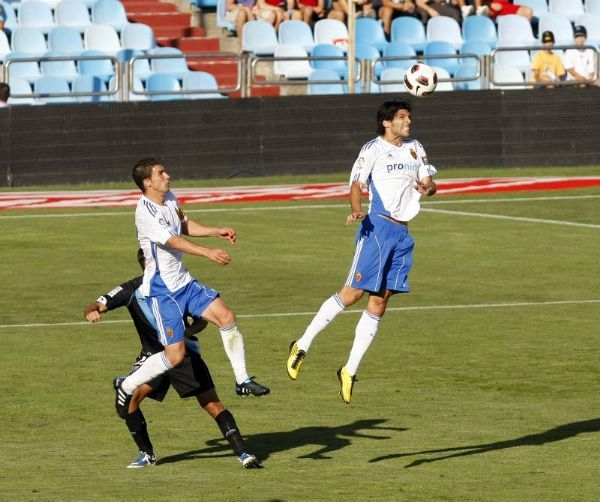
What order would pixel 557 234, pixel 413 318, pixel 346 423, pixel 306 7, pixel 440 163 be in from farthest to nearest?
pixel 306 7 < pixel 440 163 < pixel 557 234 < pixel 413 318 < pixel 346 423

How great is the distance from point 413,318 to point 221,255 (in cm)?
709

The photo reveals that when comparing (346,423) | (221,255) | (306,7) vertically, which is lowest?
(346,423)

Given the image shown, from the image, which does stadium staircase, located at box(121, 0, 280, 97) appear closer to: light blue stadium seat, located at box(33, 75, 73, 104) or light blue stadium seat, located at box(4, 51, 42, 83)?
light blue stadium seat, located at box(4, 51, 42, 83)

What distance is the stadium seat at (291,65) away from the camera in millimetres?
31500

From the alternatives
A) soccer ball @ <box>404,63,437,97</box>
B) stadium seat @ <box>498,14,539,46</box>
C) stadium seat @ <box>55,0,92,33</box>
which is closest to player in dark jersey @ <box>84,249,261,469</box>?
soccer ball @ <box>404,63,437,97</box>

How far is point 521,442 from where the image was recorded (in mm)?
11336

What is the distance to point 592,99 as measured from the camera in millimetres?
30953

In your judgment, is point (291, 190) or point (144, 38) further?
point (144, 38)

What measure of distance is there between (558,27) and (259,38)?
719cm

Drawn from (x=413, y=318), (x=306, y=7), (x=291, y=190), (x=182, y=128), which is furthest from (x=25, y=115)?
(x=413, y=318)

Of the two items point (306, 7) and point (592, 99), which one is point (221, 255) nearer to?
point (592, 99)

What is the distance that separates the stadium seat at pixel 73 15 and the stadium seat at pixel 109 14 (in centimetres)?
20

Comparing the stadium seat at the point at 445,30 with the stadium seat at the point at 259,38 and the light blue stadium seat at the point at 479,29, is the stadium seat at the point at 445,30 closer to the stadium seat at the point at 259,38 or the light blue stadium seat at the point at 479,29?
the light blue stadium seat at the point at 479,29

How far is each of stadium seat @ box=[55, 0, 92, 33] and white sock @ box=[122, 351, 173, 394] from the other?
22.6 metres
